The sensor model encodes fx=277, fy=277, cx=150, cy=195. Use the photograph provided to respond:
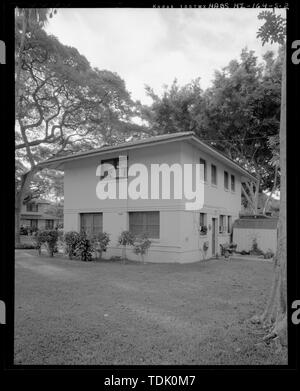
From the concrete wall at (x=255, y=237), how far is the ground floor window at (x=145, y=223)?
6534 mm

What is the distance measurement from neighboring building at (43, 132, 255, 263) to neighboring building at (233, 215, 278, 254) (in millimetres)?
703

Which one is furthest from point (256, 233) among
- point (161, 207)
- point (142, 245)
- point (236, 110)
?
point (142, 245)

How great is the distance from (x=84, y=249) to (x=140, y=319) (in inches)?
320

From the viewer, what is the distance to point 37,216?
42.2 meters

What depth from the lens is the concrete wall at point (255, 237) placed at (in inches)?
587

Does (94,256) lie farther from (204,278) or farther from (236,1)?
(236,1)

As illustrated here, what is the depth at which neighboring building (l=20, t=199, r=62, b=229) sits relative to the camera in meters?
41.1

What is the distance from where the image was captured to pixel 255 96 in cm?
1551

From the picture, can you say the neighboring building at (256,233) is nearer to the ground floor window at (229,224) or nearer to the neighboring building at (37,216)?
the ground floor window at (229,224)

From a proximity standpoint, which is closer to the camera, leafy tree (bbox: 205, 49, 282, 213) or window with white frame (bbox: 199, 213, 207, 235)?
window with white frame (bbox: 199, 213, 207, 235)

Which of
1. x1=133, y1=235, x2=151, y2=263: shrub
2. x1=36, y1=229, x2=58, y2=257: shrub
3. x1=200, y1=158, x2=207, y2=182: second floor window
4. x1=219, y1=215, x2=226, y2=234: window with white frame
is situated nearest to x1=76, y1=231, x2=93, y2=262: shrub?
x1=36, y1=229, x2=58, y2=257: shrub

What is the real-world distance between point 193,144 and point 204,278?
5739 mm

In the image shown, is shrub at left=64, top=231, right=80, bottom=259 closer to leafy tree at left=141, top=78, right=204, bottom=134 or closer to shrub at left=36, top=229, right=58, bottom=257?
shrub at left=36, top=229, right=58, bottom=257
